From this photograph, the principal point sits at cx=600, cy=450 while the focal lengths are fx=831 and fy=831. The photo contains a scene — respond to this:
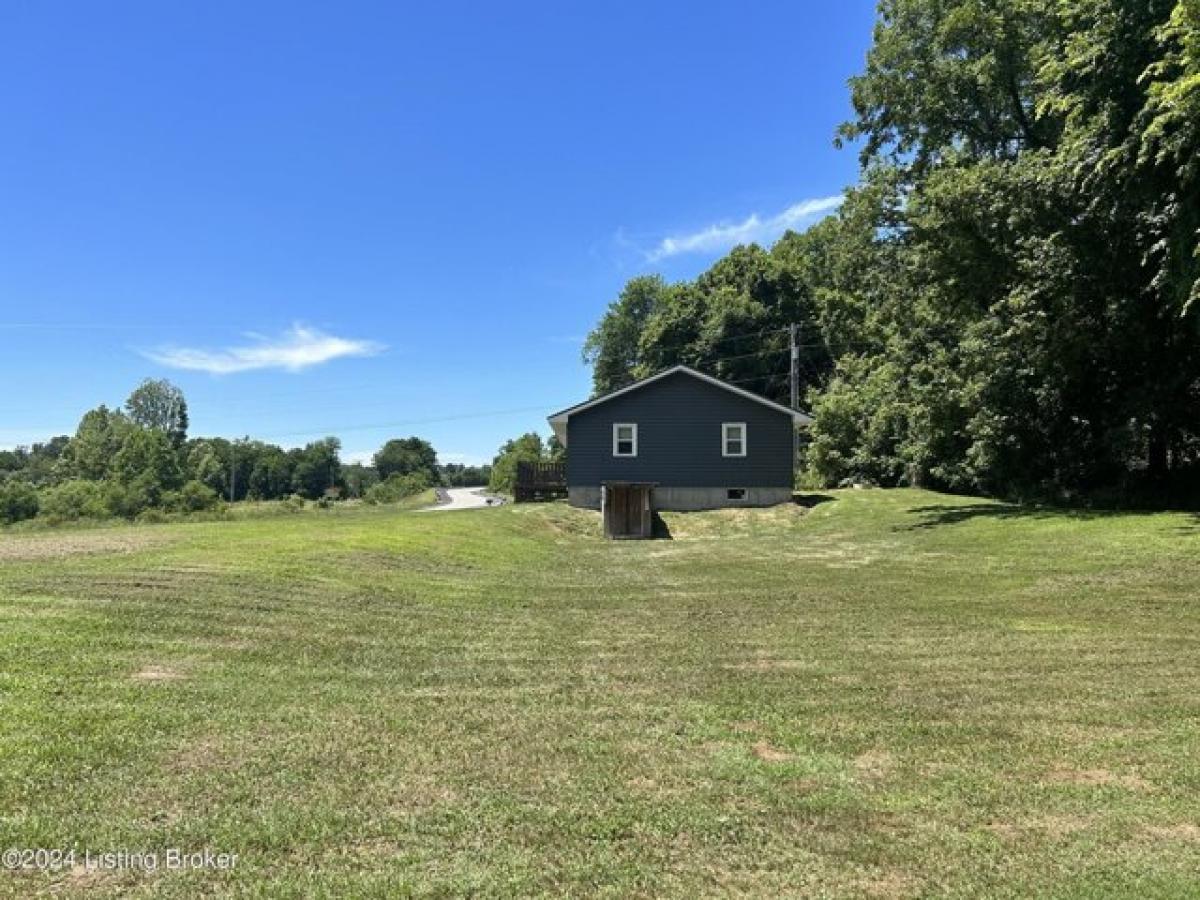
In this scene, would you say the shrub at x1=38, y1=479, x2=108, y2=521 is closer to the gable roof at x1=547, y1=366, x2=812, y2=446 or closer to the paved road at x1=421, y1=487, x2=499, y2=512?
the paved road at x1=421, y1=487, x2=499, y2=512

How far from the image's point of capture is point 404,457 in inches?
6250

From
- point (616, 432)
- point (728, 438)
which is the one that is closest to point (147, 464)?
point (616, 432)

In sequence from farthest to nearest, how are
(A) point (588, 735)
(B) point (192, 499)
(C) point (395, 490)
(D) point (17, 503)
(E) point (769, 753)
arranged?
(C) point (395, 490) → (D) point (17, 503) → (B) point (192, 499) → (A) point (588, 735) → (E) point (769, 753)

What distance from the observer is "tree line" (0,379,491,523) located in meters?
60.8

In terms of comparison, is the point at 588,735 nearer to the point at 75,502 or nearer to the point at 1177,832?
the point at 1177,832

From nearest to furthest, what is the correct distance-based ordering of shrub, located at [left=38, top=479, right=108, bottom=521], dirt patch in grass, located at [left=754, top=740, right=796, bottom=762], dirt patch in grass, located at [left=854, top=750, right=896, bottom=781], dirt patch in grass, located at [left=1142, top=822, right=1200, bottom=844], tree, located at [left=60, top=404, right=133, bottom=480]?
dirt patch in grass, located at [left=1142, top=822, right=1200, bottom=844] < dirt patch in grass, located at [left=854, top=750, right=896, bottom=781] < dirt patch in grass, located at [left=754, top=740, right=796, bottom=762] < shrub, located at [left=38, top=479, right=108, bottom=521] < tree, located at [left=60, top=404, right=133, bottom=480]

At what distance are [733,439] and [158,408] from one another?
120726mm

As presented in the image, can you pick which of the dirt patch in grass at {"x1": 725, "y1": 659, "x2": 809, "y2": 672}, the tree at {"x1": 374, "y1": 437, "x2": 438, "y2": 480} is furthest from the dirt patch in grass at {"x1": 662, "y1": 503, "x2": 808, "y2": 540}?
the tree at {"x1": 374, "y1": 437, "x2": 438, "y2": 480}

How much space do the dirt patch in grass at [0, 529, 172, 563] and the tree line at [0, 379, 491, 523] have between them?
26.9 meters

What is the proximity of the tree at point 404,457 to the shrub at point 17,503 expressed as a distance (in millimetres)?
89156

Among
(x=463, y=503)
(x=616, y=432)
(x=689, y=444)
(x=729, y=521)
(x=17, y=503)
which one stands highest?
(x=616, y=432)

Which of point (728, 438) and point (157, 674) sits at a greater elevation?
point (728, 438)

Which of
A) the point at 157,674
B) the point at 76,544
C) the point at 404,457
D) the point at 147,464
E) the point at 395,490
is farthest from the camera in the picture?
the point at 404,457

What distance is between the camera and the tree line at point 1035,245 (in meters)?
16.6
